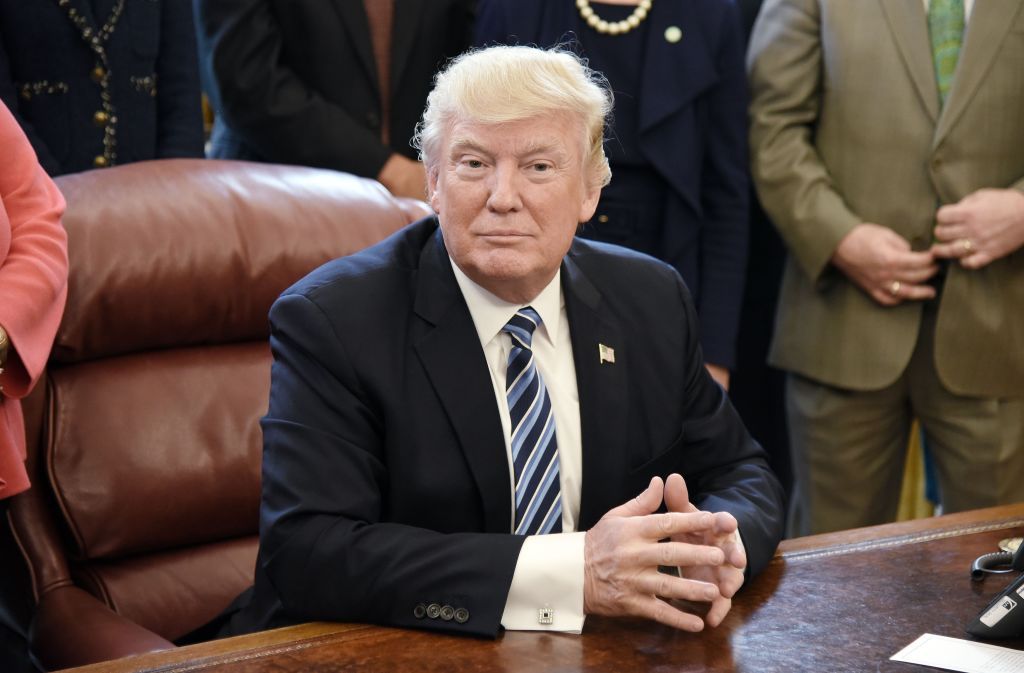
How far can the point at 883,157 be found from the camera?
9.04ft

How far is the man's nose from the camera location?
1.73 m

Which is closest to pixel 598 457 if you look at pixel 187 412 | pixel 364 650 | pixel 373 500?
pixel 373 500

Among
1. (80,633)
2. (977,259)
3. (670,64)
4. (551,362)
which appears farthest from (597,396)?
(977,259)

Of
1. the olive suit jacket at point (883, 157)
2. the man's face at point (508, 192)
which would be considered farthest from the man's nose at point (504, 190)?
the olive suit jacket at point (883, 157)

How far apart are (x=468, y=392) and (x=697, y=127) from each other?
127 cm

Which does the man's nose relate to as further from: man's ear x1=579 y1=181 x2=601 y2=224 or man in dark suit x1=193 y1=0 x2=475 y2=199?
man in dark suit x1=193 y1=0 x2=475 y2=199

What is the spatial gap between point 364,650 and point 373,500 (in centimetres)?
25

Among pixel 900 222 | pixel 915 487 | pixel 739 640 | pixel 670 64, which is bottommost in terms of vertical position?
pixel 915 487

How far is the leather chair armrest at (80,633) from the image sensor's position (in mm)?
1714

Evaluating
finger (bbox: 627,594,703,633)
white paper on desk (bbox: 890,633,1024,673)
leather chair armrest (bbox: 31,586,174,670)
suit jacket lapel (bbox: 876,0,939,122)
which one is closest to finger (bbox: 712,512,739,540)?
finger (bbox: 627,594,703,633)

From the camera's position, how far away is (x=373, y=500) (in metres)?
1.65

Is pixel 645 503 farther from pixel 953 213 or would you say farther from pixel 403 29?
pixel 403 29

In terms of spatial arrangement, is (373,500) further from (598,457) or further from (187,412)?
(187,412)

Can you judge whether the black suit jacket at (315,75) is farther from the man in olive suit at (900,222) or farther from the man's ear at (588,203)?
the man's ear at (588,203)
